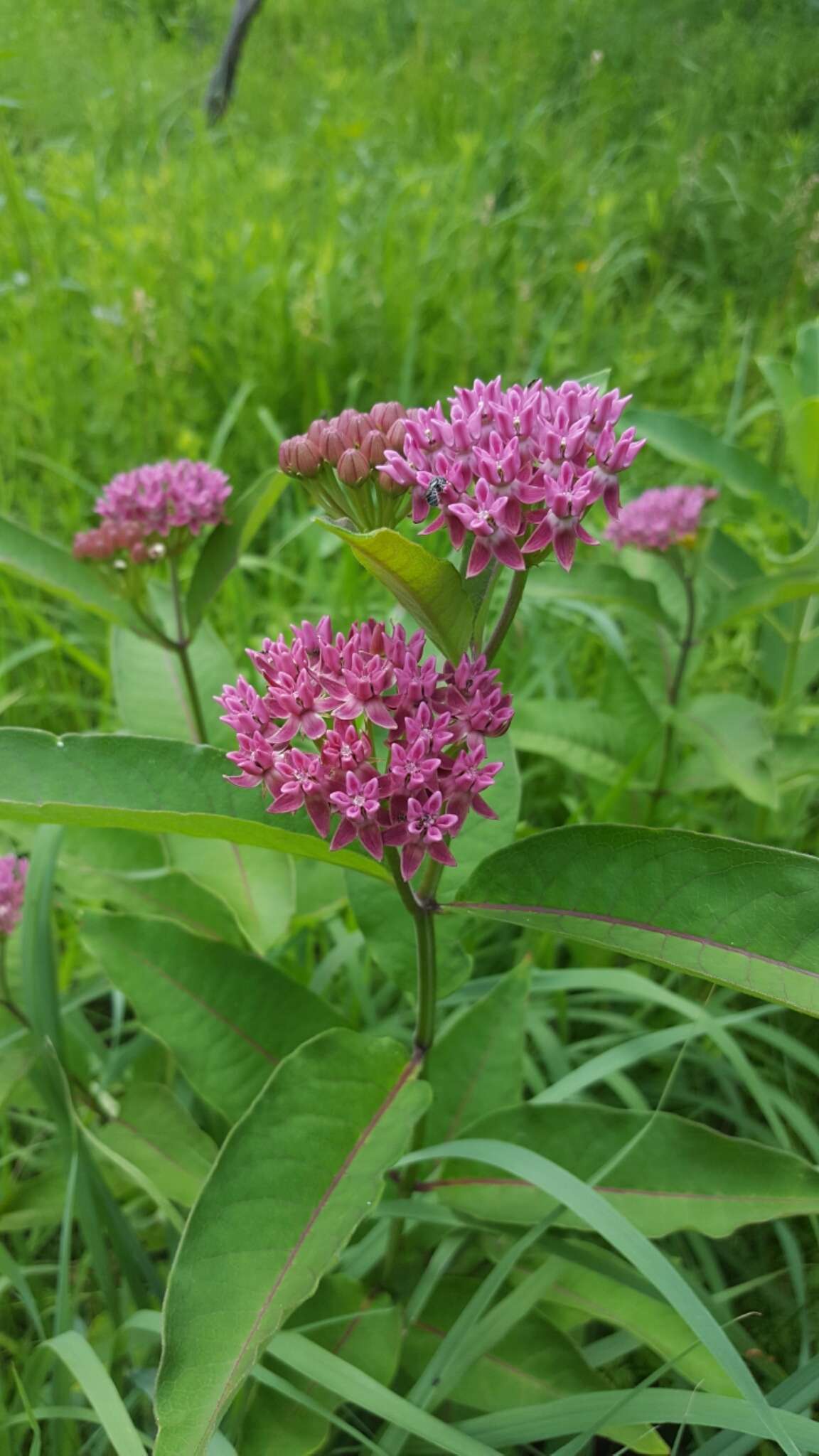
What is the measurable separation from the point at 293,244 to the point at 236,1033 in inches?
119

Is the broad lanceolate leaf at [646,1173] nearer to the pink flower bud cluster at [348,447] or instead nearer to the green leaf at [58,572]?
the pink flower bud cluster at [348,447]

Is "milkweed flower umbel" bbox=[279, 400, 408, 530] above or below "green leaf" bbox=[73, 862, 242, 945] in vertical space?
above

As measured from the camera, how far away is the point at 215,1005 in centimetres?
110

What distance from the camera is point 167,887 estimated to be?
1.23m

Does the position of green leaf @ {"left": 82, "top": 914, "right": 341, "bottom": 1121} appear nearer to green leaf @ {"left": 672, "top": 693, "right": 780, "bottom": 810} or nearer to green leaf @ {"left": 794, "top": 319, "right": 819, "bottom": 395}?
green leaf @ {"left": 672, "top": 693, "right": 780, "bottom": 810}

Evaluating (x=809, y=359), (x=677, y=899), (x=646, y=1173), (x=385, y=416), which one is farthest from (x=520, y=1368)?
(x=809, y=359)

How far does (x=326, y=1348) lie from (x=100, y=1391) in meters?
0.21

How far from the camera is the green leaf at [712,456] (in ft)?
5.47

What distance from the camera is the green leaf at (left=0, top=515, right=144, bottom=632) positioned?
4.30 feet

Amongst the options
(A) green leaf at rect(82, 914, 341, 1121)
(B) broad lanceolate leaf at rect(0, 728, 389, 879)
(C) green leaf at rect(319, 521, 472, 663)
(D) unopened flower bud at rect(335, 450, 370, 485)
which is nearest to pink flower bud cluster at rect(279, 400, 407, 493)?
(D) unopened flower bud at rect(335, 450, 370, 485)

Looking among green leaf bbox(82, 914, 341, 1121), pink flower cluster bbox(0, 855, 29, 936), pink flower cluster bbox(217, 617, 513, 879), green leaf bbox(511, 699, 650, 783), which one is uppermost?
green leaf bbox(511, 699, 650, 783)

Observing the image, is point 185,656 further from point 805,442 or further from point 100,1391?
point 805,442

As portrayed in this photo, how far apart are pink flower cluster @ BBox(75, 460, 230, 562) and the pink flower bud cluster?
0.47 metres

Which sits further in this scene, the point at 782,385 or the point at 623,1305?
the point at 782,385
